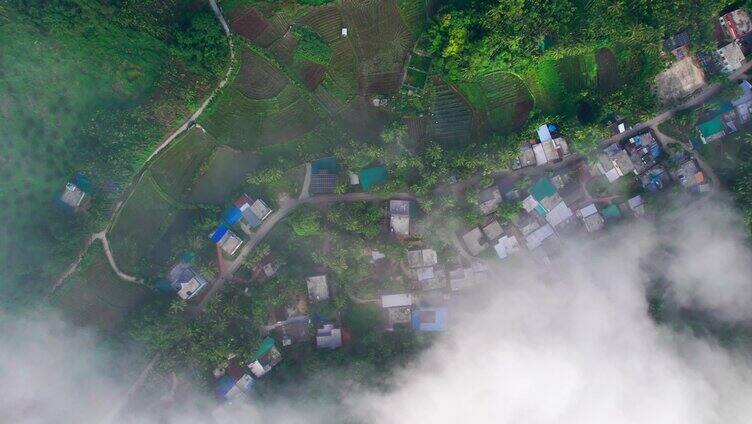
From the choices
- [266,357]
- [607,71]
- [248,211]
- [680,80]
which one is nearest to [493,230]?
[607,71]

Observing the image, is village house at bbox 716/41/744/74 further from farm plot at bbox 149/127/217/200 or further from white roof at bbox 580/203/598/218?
farm plot at bbox 149/127/217/200

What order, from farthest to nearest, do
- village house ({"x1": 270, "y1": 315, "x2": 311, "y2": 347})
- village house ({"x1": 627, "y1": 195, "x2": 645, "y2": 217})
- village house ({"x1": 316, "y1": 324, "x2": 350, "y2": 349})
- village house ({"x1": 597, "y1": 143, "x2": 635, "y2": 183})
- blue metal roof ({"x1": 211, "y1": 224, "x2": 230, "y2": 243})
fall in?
1. village house ({"x1": 270, "y1": 315, "x2": 311, "y2": 347})
2. village house ({"x1": 316, "y1": 324, "x2": 350, "y2": 349})
3. blue metal roof ({"x1": 211, "y1": 224, "x2": 230, "y2": 243})
4. village house ({"x1": 627, "y1": 195, "x2": 645, "y2": 217})
5. village house ({"x1": 597, "y1": 143, "x2": 635, "y2": 183})

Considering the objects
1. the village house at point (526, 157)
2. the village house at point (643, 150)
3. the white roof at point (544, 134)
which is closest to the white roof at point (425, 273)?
the village house at point (526, 157)

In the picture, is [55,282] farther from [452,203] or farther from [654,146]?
[654,146]

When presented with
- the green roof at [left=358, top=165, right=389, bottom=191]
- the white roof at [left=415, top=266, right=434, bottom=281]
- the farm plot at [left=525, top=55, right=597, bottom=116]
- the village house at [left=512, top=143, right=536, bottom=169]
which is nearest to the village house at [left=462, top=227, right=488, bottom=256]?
the white roof at [left=415, top=266, right=434, bottom=281]

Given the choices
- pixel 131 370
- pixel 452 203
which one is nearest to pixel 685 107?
pixel 452 203

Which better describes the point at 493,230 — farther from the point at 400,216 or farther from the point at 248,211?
the point at 248,211
